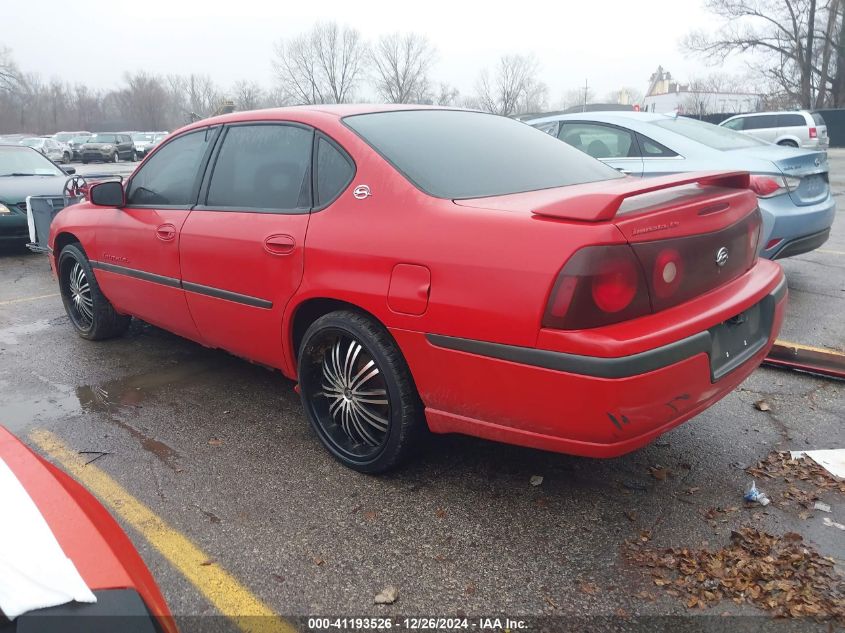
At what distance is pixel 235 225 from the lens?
10.7 feet

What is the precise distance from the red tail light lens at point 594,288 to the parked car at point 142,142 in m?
42.9

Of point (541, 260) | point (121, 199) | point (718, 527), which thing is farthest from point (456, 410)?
point (121, 199)

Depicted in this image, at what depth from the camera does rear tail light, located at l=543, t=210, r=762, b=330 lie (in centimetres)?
211

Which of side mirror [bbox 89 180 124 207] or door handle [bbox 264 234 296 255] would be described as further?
side mirror [bbox 89 180 124 207]

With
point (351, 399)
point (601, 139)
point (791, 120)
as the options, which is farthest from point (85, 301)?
point (791, 120)

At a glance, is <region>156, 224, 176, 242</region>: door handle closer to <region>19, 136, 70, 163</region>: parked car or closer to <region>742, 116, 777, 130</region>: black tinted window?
<region>742, 116, 777, 130</region>: black tinted window

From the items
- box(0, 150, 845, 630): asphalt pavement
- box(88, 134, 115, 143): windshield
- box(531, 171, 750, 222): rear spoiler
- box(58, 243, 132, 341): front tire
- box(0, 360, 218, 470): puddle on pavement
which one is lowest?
box(0, 150, 845, 630): asphalt pavement

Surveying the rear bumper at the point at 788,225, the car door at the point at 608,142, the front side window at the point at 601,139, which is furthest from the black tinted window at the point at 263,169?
the rear bumper at the point at 788,225

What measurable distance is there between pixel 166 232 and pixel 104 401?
104 cm

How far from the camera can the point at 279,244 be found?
9.90 ft

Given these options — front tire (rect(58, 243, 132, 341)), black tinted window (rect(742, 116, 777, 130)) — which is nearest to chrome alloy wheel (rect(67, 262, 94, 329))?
front tire (rect(58, 243, 132, 341))

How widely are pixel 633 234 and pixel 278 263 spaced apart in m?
1.59

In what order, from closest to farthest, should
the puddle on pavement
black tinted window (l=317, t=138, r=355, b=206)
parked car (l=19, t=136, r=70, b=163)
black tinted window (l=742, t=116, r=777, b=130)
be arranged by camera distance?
black tinted window (l=317, t=138, r=355, b=206), the puddle on pavement, black tinted window (l=742, t=116, r=777, b=130), parked car (l=19, t=136, r=70, b=163)

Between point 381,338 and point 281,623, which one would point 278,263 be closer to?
point 381,338
